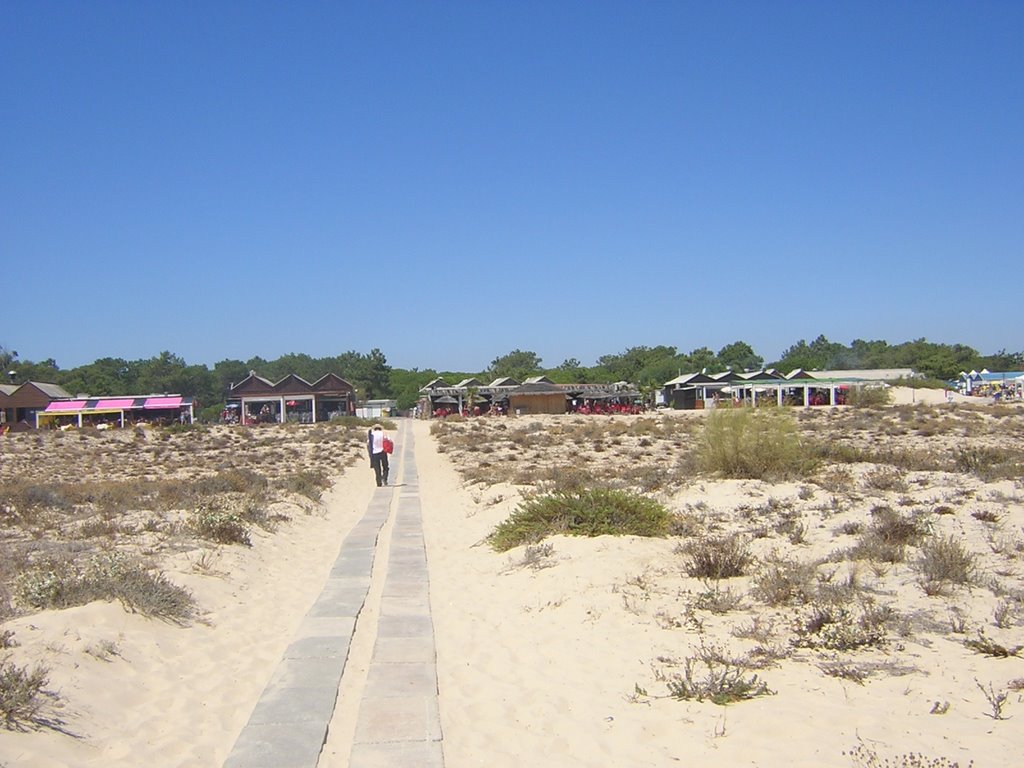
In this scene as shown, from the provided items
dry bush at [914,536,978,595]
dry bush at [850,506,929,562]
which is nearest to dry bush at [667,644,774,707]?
dry bush at [914,536,978,595]

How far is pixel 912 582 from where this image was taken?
877 cm

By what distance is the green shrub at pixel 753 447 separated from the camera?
1844 cm

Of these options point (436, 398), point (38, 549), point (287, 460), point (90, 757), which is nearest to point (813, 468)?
point (38, 549)

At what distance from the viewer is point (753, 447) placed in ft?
60.6

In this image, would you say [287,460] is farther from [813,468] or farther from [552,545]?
[552,545]

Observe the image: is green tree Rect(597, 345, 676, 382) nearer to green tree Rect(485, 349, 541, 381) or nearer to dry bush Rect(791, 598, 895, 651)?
green tree Rect(485, 349, 541, 381)

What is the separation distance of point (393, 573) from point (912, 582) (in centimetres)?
639

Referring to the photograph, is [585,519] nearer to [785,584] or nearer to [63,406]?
[785,584]

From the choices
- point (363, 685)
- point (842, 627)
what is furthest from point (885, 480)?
point (363, 685)

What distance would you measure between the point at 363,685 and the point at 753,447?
521 inches

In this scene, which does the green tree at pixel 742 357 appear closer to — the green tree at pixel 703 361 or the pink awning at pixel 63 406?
the green tree at pixel 703 361

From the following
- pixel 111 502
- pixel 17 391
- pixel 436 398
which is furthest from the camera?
pixel 436 398

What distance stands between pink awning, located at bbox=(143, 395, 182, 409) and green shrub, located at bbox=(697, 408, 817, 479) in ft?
213

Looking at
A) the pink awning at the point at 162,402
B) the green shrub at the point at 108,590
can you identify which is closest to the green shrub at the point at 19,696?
the green shrub at the point at 108,590
